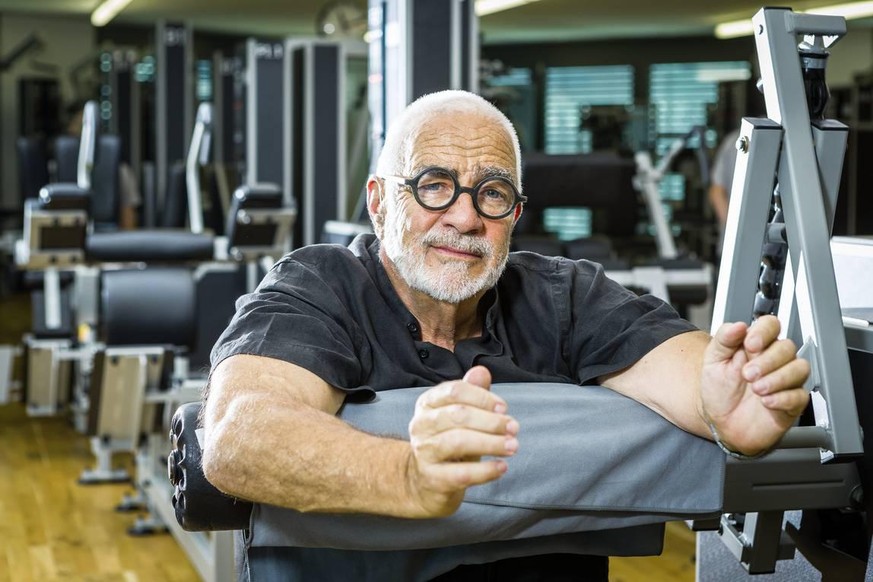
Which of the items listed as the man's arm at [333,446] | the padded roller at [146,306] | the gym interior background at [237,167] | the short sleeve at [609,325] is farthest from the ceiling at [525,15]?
the man's arm at [333,446]

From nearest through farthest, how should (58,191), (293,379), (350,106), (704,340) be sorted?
(293,379) < (704,340) < (58,191) < (350,106)

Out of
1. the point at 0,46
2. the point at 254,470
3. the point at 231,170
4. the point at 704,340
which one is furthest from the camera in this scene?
the point at 0,46

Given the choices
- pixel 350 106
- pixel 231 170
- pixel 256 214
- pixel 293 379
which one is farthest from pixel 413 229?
pixel 231 170

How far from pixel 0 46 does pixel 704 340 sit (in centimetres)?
1282

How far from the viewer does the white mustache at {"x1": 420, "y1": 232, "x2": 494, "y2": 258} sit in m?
1.45

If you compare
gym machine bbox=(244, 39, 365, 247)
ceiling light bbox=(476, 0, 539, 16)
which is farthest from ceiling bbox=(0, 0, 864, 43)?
gym machine bbox=(244, 39, 365, 247)

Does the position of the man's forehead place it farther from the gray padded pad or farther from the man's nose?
the gray padded pad

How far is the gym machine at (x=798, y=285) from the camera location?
1.24m

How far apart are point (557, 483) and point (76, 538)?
112 inches

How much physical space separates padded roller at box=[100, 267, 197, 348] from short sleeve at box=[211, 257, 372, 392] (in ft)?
7.96

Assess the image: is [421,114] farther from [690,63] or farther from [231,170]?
[690,63]

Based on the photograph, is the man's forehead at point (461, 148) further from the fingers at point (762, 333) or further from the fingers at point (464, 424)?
the fingers at point (464, 424)

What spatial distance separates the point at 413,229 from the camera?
1.47 m

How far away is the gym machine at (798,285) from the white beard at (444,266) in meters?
0.28
